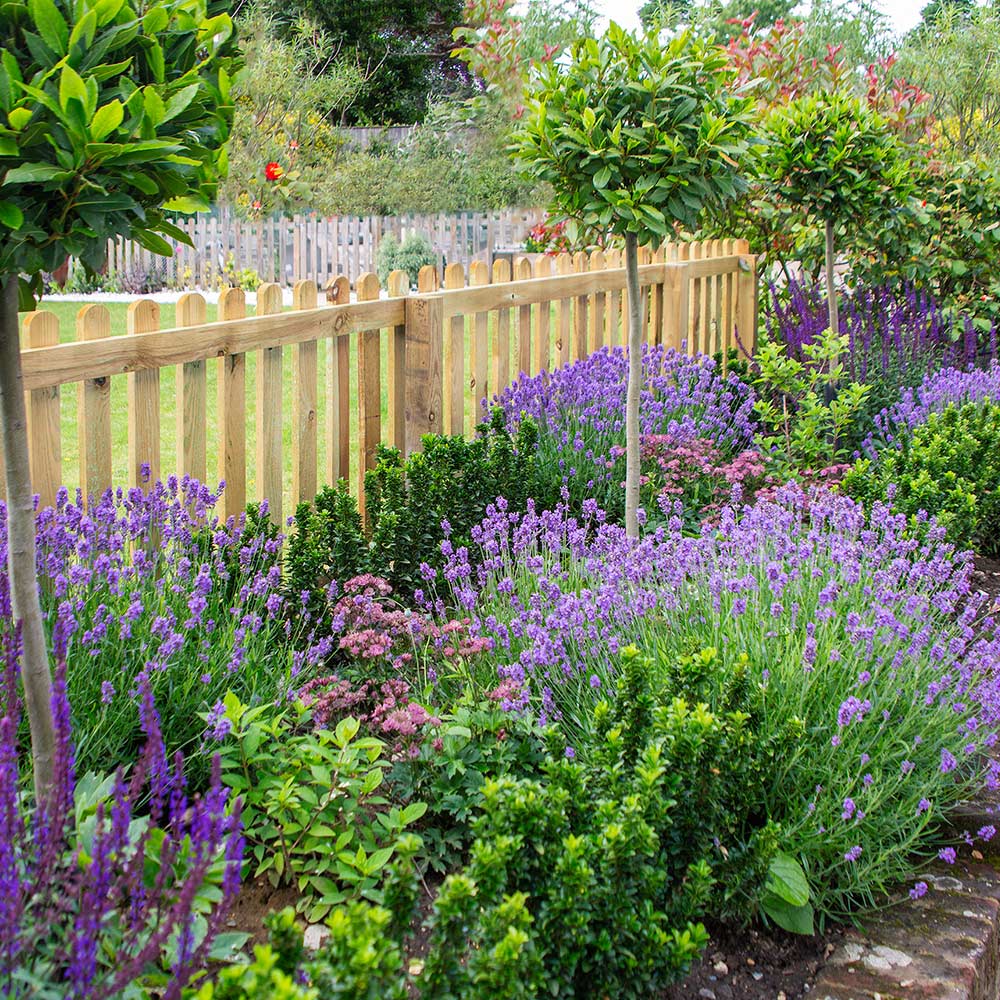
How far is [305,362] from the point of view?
4.45 m

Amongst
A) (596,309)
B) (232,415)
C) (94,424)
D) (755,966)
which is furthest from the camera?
(596,309)

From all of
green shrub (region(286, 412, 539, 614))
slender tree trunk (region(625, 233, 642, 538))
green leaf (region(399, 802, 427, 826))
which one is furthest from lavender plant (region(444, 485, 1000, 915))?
slender tree trunk (region(625, 233, 642, 538))

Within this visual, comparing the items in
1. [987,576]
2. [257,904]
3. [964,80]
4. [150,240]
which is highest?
[964,80]

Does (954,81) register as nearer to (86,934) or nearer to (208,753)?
(208,753)

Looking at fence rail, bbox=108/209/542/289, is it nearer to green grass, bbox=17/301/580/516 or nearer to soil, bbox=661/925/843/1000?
green grass, bbox=17/301/580/516

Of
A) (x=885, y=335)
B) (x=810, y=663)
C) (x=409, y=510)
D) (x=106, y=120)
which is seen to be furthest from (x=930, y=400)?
(x=106, y=120)

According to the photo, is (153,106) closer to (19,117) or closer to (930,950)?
(19,117)

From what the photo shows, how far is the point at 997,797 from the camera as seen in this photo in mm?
2893

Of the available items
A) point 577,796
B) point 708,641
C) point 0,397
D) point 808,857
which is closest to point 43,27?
point 0,397

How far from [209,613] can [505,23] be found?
9285 millimetres

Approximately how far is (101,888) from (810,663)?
1610mm

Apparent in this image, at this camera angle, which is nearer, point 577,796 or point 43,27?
point 43,27

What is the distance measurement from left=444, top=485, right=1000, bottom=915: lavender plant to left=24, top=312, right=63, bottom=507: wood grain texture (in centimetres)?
130

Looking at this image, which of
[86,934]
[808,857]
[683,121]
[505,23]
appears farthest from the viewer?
[505,23]
